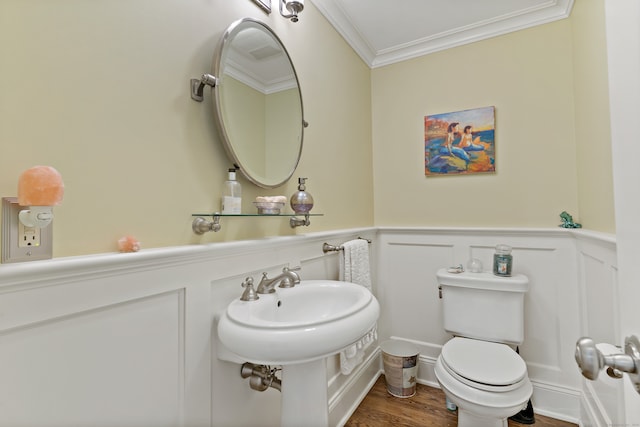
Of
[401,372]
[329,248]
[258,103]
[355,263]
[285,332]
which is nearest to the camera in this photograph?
[285,332]

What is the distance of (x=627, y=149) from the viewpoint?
0.47m

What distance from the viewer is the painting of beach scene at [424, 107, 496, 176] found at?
203 cm

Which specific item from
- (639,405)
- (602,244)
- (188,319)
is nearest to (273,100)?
(188,319)

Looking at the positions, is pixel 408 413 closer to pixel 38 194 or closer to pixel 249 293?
pixel 249 293

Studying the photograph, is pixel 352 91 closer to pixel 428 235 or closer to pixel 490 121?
pixel 490 121

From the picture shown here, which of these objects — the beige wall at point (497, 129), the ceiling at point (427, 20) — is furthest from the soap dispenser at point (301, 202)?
the beige wall at point (497, 129)

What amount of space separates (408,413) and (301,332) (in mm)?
1424

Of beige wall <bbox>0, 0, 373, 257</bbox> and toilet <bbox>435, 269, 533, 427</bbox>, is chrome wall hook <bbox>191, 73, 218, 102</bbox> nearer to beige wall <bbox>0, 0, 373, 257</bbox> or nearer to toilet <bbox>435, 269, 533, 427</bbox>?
beige wall <bbox>0, 0, 373, 257</bbox>

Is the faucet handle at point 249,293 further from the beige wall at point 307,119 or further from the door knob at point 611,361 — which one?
the door knob at point 611,361

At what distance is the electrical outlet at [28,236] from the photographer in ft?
2.06

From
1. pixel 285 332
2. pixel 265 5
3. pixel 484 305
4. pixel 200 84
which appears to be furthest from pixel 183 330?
pixel 484 305

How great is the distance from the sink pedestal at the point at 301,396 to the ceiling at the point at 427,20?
1687mm

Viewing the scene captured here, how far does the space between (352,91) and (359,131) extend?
0.28m

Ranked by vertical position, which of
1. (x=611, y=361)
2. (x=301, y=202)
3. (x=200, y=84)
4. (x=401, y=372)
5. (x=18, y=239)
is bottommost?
(x=401, y=372)
